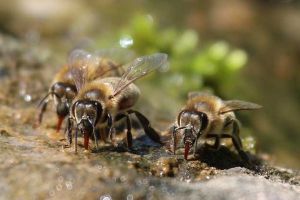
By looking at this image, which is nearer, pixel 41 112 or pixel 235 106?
pixel 235 106

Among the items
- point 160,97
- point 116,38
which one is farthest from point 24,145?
point 116,38

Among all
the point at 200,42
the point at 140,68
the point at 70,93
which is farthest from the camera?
the point at 200,42

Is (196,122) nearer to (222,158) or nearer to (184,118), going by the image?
(184,118)

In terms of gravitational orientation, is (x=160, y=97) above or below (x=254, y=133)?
above

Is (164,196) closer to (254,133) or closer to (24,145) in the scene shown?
(24,145)

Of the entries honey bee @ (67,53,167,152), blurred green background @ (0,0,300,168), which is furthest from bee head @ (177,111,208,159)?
blurred green background @ (0,0,300,168)

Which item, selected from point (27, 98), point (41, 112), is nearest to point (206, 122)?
point (41, 112)
